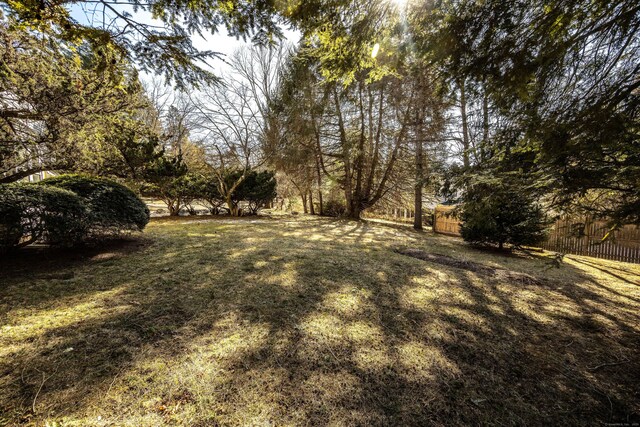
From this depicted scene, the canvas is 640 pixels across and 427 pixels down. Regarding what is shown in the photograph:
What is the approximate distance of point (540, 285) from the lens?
12.3ft

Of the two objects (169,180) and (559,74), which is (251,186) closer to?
(169,180)

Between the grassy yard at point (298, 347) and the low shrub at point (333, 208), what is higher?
the low shrub at point (333, 208)

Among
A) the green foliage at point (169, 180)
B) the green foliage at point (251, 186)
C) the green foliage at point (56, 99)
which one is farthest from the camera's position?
the green foliage at point (251, 186)

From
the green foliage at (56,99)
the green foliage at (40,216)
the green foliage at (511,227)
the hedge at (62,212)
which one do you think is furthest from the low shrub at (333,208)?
the green foliage at (40,216)

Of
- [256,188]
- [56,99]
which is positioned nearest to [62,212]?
[56,99]

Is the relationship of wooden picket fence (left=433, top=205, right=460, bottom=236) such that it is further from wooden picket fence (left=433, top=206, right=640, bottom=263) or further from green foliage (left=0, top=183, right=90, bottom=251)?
green foliage (left=0, top=183, right=90, bottom=251)

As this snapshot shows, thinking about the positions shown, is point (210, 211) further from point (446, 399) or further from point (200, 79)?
point (446, 399)

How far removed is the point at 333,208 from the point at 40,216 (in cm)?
1338

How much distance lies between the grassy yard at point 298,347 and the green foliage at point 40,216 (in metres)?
0.38

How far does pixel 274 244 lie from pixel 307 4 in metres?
4.19

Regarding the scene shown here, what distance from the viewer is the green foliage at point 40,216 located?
2.98 m

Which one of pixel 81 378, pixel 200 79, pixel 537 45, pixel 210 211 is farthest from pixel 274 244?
pixel 210 211

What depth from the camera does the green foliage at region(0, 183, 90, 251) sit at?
298 centimetres

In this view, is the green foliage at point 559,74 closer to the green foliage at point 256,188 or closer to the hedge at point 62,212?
the hedge at point 62,212
